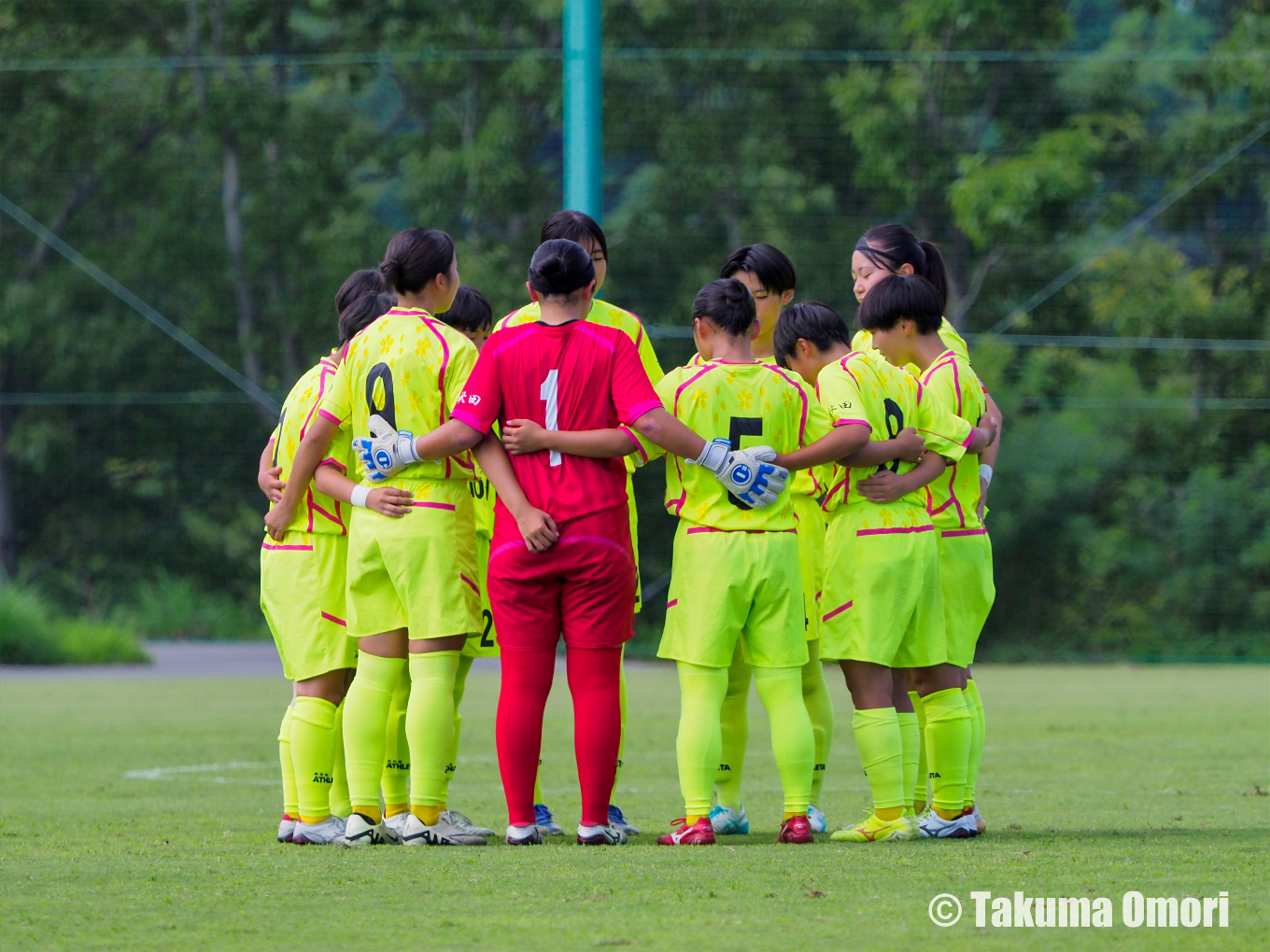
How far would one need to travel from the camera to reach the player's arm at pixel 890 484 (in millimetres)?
4648

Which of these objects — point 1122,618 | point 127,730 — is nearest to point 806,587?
point 127,730

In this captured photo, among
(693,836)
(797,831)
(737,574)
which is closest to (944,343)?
(737,574)

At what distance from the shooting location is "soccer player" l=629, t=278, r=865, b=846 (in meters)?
4.44

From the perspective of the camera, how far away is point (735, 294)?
14.9 ft

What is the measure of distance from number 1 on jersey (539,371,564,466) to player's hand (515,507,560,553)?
6.1 inches

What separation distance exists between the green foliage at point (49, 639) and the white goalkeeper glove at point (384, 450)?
10.8 meters

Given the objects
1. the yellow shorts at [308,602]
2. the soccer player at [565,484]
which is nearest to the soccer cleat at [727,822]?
the soccer player at [565,484]

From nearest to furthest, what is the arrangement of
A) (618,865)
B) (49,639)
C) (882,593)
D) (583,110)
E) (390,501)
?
1. (618,865)
2. (390,501)
3. (882,593)
4. (583,110)
5. (49,639)

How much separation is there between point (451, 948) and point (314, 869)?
3.31 feet

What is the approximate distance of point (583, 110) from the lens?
874cm

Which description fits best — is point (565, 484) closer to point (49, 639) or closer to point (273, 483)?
point (273, 483)

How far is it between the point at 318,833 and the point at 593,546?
110cm

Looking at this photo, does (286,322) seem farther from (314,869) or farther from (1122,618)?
(314,869)

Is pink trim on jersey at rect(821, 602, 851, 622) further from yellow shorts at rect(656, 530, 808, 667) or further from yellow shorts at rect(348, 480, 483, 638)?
yellow shorts at rect(348, 480, 483, 638)
